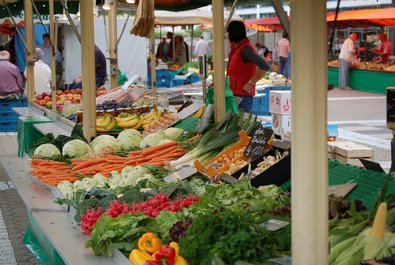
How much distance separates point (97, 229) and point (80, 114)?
215 inches

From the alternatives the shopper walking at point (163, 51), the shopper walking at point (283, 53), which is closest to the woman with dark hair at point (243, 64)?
the shopper walking at point (283, 53)

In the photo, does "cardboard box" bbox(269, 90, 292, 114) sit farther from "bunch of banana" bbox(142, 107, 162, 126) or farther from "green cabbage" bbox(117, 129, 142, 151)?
"green cabbage" bbox(117, 129, 142, 151)

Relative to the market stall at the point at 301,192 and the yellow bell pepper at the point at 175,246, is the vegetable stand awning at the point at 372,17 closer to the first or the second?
the market stall at the point at 301,192

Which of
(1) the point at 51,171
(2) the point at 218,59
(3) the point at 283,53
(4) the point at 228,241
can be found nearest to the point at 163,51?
(3) the point at 283,53

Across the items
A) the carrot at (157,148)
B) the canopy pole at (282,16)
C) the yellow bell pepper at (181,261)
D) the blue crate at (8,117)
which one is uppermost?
the canopy pole at (282,16)

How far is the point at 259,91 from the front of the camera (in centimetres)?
1706

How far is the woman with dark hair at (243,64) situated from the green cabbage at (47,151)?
2.70 metres

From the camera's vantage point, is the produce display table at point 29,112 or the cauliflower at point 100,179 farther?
the produce display table at point 29,112

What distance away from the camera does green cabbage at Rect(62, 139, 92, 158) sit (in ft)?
23.0

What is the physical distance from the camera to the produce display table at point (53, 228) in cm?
392

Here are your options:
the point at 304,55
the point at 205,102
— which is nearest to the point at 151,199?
the point at 304,55

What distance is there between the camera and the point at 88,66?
737 centimetres

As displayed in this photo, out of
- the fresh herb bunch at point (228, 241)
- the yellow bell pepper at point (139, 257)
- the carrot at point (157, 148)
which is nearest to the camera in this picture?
the fresh herb bunch at point (228, 241)

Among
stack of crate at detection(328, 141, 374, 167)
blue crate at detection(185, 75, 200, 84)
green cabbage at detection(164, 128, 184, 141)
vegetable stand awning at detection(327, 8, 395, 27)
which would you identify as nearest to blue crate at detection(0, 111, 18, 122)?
blue crate at detection(185, 75, 200, 84)
